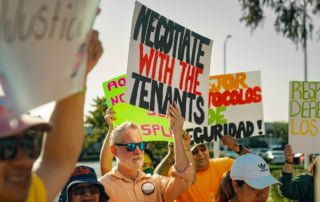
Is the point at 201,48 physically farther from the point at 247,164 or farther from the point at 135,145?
the point at 247,164

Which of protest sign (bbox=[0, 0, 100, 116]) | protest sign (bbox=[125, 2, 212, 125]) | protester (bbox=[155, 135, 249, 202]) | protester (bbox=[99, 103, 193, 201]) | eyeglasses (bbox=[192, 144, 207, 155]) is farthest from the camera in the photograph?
eyeglasses (bbox=[192, 144, 207, 155])

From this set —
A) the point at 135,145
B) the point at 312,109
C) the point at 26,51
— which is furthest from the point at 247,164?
the point at 312,109

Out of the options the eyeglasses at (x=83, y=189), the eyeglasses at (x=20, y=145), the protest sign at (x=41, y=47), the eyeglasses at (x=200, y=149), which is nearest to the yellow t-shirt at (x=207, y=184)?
the eyeglasses at (x=200, y=149)

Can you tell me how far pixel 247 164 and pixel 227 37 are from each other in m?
35.2

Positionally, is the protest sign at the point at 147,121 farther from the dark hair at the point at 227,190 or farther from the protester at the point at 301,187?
the dark hair at the point at 227,190

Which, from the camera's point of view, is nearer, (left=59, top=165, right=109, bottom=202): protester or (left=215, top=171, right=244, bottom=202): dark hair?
(left=59, top=165, right=109, bottom=202): protester

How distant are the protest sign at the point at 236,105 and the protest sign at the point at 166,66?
57.9 inches

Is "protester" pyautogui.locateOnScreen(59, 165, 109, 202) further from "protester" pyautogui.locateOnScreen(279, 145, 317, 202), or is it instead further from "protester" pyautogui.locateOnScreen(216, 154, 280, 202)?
"protester" pyautogui.locateOnScreen(279, 145, 317, 202)

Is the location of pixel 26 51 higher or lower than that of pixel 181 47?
lower

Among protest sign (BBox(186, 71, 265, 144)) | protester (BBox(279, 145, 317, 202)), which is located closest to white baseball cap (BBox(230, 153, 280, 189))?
protester (BBox(279, 145, 317, 202))

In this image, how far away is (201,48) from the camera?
543cm

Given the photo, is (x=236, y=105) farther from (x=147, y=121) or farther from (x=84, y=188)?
(x=84, y=188)

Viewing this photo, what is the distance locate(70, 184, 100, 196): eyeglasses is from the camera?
11.5ft

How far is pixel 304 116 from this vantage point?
7488mm
